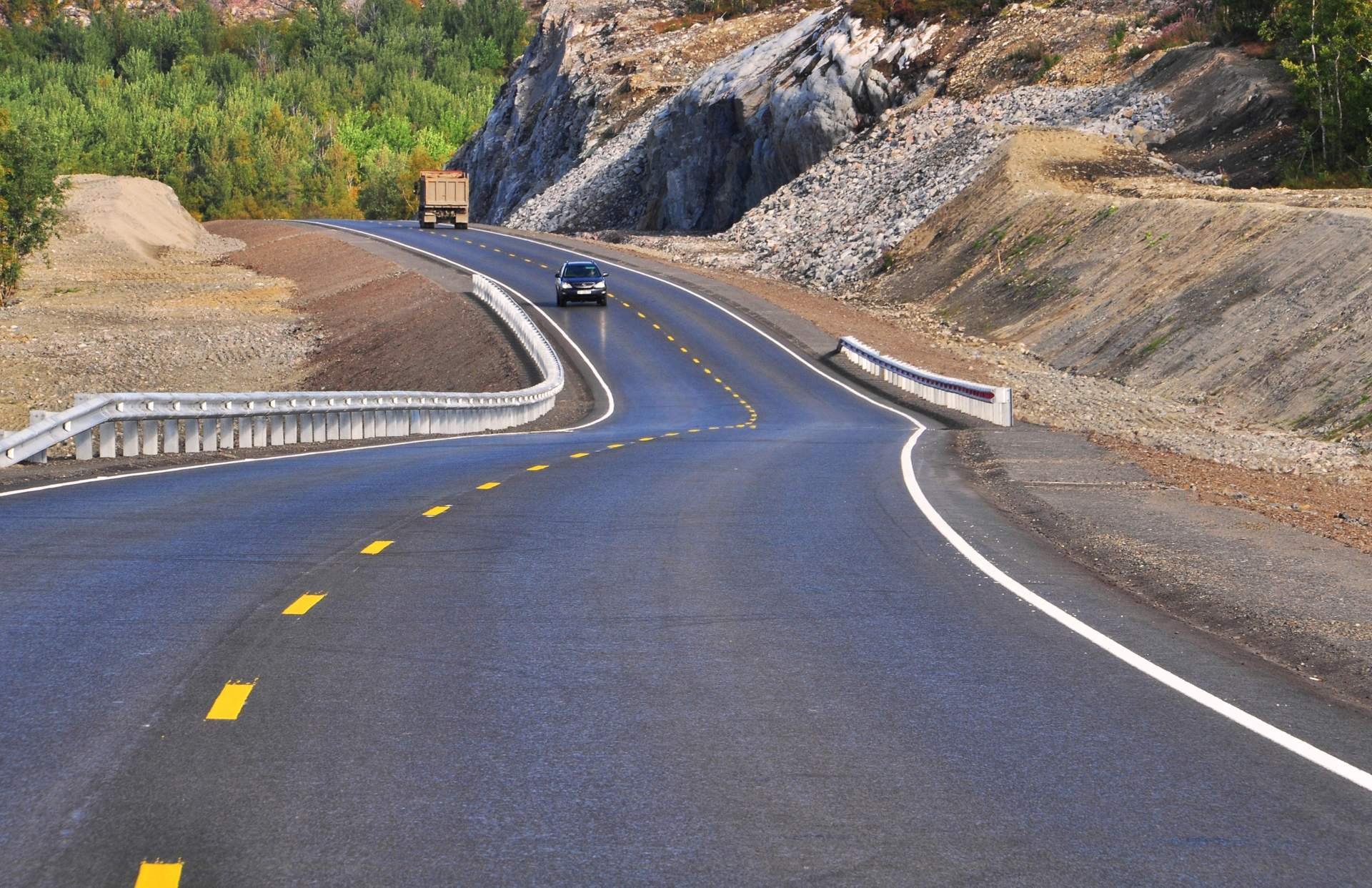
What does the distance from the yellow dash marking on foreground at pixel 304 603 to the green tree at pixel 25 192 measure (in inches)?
2651

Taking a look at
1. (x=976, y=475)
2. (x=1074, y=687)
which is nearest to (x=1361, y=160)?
(x=976, y=475)

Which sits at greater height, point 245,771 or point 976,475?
point 245,771

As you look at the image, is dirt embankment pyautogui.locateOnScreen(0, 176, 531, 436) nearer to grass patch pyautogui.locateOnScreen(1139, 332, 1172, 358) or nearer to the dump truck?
the dump truck

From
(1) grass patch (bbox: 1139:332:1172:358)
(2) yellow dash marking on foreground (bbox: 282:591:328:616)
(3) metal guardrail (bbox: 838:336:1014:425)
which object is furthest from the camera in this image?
(1) grass patch (bbox: 1139:332:1172:358)

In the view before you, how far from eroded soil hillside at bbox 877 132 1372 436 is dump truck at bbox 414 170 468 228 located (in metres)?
37.3

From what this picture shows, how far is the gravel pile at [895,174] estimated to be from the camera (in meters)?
67.1

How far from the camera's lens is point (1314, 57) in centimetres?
5600

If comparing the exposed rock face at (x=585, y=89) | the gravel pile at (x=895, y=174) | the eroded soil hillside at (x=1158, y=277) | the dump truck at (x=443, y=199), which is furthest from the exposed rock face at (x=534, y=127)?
the eroded soil hillside at (x=1158, y=277)

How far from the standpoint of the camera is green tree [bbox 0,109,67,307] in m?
72.2

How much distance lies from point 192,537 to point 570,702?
20.7 ft

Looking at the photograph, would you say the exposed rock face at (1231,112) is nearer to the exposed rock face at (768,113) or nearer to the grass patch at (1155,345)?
the grass patch at (1155,345)

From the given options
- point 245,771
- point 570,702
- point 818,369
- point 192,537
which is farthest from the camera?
point 818,369

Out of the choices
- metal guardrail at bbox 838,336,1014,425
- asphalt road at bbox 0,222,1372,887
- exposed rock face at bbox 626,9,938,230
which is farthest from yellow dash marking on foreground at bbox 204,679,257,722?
exposed rock face at bbox 626,9,938,230

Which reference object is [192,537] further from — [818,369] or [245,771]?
[818,369]
